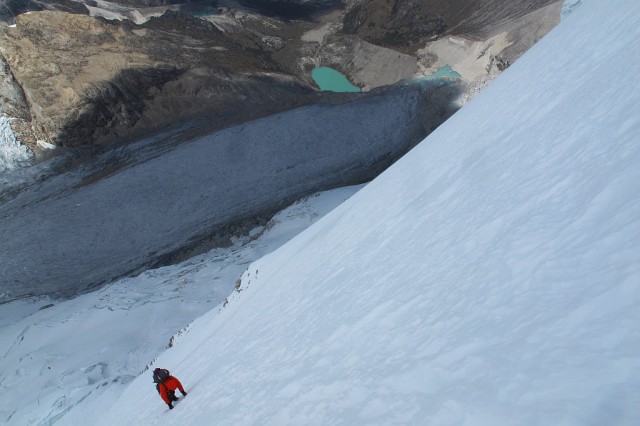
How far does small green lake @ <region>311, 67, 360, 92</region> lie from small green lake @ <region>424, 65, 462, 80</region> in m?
6.02

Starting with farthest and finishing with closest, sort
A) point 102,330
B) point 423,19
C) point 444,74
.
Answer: point 423,19 → point 444,74 → point 102,330

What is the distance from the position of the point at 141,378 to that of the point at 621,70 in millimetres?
12154

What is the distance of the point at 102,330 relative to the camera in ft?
51.8

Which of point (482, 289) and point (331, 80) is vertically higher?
point (331, 80)

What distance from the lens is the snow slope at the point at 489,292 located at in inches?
92.1

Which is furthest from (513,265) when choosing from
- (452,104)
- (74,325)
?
(452,104)

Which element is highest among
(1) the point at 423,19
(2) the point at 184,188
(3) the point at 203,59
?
(3) the point at 203,59

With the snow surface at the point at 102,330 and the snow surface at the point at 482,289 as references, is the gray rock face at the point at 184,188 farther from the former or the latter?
the snow surface at the point at 482,289

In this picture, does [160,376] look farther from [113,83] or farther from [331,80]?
[331,80]

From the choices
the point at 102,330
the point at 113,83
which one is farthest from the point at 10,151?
the point at 102,330

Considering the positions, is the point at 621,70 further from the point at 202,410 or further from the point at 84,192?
the point at 84,192

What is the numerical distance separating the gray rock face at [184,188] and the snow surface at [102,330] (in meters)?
1.81

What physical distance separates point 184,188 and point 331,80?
18.0 metres

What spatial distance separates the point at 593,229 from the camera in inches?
114
